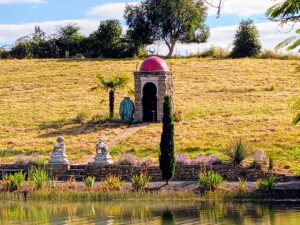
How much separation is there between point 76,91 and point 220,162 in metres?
27.6

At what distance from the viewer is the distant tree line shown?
233 ft

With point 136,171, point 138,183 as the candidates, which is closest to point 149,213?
point 138,183

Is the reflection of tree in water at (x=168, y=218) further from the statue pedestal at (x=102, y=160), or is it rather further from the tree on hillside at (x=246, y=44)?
the tree on hillside at (x=246, y=44)

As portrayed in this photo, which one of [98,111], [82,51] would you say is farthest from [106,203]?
[82,51]

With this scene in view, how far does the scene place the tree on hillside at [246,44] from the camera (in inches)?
2680

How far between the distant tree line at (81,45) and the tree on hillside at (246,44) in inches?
380

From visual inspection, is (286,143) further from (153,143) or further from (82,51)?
(82,51)

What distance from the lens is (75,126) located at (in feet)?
132

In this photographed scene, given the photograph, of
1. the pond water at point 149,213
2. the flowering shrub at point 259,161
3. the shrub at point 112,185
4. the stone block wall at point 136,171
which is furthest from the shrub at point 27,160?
the flowering shrub at point 259,161

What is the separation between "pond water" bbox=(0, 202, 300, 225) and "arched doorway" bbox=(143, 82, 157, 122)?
18.1 m

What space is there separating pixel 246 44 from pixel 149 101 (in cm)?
2928

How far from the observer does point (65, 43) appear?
75.2 meters

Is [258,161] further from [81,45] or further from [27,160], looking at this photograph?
[81,45]

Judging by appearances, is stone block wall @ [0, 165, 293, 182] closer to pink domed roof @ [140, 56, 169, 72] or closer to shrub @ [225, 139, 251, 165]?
shrub @ [225, 139, 251, 165]
